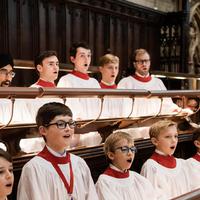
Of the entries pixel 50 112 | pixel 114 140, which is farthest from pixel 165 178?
pixel 50 112

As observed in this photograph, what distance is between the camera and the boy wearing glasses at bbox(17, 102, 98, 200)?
2662mm

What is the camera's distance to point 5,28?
19.7 ft

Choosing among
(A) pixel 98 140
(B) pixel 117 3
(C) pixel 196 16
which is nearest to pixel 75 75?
(A) pixel 98 140

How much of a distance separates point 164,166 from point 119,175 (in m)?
0.73

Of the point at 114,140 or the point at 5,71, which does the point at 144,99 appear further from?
the point at 114,140

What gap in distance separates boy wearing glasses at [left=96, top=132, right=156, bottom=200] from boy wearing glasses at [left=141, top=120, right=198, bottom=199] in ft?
1.45

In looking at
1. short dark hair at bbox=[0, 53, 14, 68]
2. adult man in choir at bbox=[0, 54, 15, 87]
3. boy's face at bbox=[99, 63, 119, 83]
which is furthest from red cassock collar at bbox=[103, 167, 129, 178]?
boy's face at bbox=[99, 63, 119, 83]

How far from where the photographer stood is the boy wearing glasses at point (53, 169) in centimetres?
266

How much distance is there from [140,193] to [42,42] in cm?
389

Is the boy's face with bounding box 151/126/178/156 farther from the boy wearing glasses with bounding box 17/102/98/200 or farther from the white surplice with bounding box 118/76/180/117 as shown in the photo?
the boy wearing glasses with bounding box 17/102/98/200

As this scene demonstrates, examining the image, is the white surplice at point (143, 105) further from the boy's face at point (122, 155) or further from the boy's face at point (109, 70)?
the boy's face at point (122, 155)

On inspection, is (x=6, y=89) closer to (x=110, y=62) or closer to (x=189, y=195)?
(x=189, y=195)

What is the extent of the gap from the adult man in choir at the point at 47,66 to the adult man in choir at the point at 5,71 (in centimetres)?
55

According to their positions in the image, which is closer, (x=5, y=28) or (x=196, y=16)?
(x=5, y=28)
